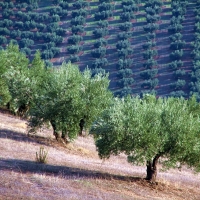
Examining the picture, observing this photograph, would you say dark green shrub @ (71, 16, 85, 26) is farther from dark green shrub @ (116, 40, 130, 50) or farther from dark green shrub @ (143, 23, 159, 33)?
dark green shrub @ (143, 23, 159, 33)

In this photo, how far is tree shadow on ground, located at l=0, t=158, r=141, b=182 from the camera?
31.8 meters

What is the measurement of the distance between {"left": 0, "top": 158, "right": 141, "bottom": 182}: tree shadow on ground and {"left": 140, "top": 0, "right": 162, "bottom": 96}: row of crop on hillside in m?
112

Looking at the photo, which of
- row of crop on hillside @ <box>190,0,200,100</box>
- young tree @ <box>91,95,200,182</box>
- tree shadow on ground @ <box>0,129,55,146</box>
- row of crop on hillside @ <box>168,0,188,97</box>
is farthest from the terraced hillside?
young tree @ <box>91,95,200,182</box>

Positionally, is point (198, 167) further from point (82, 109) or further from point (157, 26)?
point (157, 26)

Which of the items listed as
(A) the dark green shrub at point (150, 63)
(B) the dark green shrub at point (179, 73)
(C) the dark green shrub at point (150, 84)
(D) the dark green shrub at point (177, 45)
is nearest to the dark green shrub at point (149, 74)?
(C) the dark green shrub at point (150, 84)

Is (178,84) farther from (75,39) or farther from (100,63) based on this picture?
(75,39)

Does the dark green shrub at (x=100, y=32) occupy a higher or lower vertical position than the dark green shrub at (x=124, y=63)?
higher

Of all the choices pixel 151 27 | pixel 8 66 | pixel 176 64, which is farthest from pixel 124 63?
pixel 8 66

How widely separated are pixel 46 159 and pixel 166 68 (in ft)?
429

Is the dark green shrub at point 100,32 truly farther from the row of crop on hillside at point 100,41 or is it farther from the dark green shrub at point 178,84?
the dark green shrub at point 178,84

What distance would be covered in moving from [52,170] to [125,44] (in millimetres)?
144430

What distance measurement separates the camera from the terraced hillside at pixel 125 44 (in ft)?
517

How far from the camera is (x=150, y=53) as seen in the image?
16938 cm

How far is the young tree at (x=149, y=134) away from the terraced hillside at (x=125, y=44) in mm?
114005
